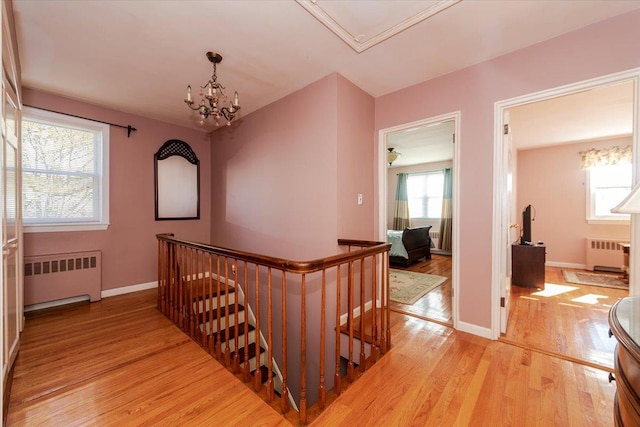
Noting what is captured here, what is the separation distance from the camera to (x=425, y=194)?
24.5ft

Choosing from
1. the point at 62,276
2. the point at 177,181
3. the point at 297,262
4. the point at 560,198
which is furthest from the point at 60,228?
the point at 560,198

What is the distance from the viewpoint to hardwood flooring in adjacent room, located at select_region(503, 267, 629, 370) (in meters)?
2.17

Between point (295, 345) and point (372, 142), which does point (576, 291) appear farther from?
point (295, 345)

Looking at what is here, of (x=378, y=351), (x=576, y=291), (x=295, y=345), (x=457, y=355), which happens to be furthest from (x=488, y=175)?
(x=576, y=291)

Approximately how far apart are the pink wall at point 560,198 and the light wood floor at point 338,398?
179 inches

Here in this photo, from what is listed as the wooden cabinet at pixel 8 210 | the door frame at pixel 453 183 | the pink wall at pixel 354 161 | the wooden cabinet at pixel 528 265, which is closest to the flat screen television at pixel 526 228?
the wooden cabinet at pixel 528 265

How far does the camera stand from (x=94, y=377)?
72.9 inches

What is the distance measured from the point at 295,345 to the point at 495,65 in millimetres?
3507

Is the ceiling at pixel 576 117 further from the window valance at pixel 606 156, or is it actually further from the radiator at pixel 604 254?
the radiator at pixel 604 254

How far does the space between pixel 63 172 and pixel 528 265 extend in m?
6.58

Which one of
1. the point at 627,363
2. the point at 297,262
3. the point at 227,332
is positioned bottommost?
the point at 227,332

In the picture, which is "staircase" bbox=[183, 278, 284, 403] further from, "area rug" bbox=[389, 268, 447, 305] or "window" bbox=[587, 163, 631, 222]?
"window" bbox=[587, 163, 631, 222]

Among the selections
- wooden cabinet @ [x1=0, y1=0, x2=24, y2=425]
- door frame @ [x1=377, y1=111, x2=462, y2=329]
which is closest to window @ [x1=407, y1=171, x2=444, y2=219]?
door frame @ [x1=377, y1=111, x2=462, y2=329]

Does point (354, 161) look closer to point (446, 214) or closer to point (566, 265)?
point (446, 214)
